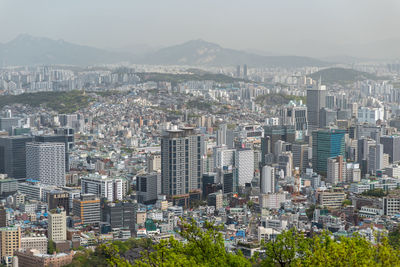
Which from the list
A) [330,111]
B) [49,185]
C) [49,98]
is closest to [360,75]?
[330,111]

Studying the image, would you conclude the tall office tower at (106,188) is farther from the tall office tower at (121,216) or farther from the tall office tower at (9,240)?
the tall office tower at (9,240)

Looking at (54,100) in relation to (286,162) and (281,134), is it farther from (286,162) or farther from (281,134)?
(286,162)

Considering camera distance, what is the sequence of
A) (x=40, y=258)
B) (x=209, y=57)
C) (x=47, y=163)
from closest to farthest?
(x=40, y=258)
(x=47, y=163)
(x=209, y=57)

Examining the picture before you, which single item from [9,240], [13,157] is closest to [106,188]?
[9,240]

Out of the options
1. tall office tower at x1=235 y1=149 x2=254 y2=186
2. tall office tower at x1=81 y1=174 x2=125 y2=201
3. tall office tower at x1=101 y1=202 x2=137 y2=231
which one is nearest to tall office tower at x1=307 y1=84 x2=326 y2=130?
tall office tower at x1=235 y1=149 x2=254 y2=186

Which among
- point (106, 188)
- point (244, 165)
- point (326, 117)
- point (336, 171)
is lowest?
point (106, 188)

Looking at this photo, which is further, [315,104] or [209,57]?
[209,57]

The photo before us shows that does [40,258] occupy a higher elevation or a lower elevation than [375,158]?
Answer: lower

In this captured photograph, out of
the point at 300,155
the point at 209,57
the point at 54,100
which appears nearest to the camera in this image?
the point at 300,155

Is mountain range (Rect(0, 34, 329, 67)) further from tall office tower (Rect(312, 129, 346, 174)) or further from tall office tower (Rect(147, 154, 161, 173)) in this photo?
tall office tower (Rect(147, 154, 161, 173))
